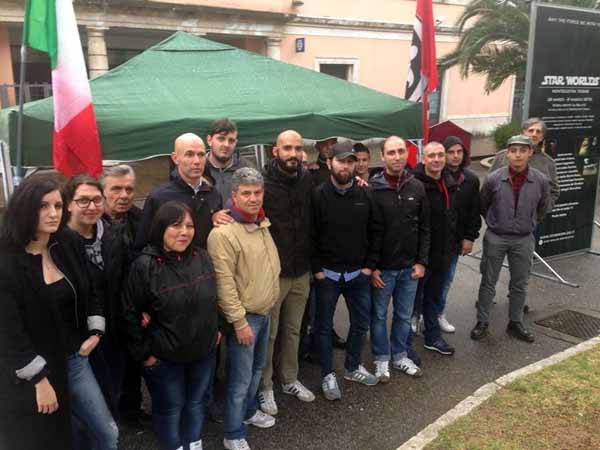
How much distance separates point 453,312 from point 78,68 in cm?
433

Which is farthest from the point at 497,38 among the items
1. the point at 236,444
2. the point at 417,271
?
the point at 236,444

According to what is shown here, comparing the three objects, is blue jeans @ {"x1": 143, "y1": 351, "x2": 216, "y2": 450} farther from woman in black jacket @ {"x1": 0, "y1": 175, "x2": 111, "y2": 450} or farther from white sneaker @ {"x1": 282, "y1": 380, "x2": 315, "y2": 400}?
white sneaker @ {"x1": 282, "y1": 380, "x2": 315, "y2": 400}

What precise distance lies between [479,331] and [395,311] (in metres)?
1.24

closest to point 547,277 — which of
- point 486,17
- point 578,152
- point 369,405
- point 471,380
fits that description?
point 578,152

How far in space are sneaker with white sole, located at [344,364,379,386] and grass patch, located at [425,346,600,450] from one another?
81 centimetres

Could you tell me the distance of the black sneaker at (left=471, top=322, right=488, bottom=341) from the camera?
487 cm

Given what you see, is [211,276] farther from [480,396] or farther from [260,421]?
[480,396]

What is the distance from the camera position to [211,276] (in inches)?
111

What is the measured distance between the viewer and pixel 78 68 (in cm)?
364

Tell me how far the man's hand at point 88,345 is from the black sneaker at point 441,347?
120 inches

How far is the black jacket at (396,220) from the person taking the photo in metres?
3.80

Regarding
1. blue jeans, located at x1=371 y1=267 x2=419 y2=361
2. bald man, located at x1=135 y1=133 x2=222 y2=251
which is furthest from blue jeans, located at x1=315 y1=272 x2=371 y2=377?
bald man, located at x1=135 y1=133 x2=222 y2=251

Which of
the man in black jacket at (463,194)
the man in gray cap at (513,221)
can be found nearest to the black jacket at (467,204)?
the man in black jacket at (463,194)

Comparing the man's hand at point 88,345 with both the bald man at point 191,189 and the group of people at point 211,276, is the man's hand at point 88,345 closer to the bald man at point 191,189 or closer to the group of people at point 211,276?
the group of people at point 211,276
